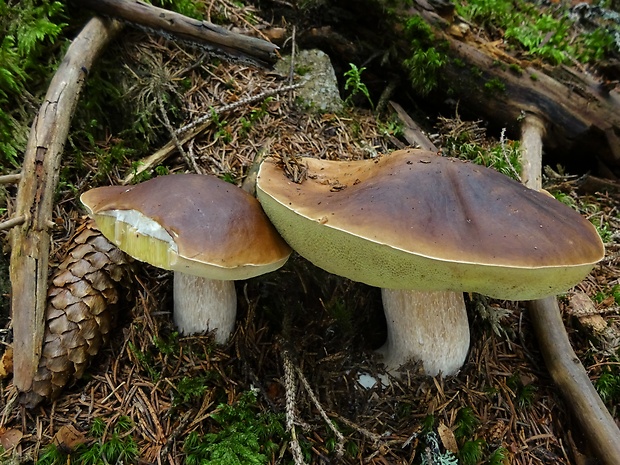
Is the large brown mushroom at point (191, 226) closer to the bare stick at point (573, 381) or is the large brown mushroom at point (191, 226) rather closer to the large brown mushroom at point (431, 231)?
the large brown mushroom at point (431, 231)

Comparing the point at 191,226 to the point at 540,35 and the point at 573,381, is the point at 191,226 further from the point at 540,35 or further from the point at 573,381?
the point at 540,35

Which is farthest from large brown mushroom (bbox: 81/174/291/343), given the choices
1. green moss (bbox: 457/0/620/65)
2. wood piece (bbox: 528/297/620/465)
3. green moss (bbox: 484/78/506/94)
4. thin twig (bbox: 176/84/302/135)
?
green moss (bbox: 457/0/620/65)

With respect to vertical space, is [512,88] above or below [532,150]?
above

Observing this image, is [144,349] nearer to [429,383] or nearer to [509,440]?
[429,383]

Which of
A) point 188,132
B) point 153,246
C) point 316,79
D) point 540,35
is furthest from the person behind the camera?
point 540,35

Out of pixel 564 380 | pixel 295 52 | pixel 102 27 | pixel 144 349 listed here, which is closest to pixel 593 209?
pixel 564 380

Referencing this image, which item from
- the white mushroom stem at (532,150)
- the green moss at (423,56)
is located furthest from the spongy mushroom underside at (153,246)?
the green moss at (423,56)

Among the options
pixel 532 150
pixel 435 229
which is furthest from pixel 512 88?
pixel 435 229
